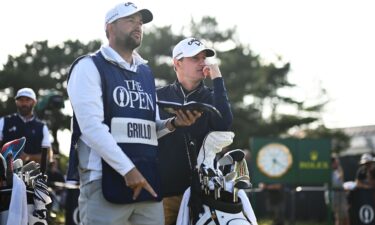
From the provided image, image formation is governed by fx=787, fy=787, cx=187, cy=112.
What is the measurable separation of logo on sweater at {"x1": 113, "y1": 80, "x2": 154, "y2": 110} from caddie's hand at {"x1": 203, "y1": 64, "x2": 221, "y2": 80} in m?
1.13

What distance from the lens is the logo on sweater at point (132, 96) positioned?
468 centimetres

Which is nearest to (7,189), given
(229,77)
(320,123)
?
(229,77)

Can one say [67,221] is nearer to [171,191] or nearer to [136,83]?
[171,191]

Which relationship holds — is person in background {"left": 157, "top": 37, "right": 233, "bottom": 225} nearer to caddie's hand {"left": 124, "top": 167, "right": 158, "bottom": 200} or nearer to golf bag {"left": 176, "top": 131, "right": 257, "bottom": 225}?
golf bag {"left": 176, "top": 131, "right": 257, "bottom": 225}

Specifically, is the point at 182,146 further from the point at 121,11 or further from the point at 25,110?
the point at 25,110

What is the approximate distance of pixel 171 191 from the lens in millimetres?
5906

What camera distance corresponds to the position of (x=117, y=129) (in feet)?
15.3

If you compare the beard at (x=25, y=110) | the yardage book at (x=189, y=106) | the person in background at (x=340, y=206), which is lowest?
the person in background at (x=340, y=206)

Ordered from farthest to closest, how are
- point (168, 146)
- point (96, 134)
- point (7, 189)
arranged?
point (7, 189), point (168, 146), point (96, 134)

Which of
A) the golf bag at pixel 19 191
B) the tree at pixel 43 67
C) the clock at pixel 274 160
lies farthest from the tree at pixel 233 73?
the golf bag at pixel 19 191

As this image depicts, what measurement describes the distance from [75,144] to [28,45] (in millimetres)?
26427

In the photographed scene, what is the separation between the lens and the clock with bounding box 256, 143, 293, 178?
19.3 m

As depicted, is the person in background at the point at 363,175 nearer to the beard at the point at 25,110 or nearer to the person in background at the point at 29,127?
the person in background at the point at 29,127

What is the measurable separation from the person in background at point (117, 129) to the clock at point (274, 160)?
47.7ft
